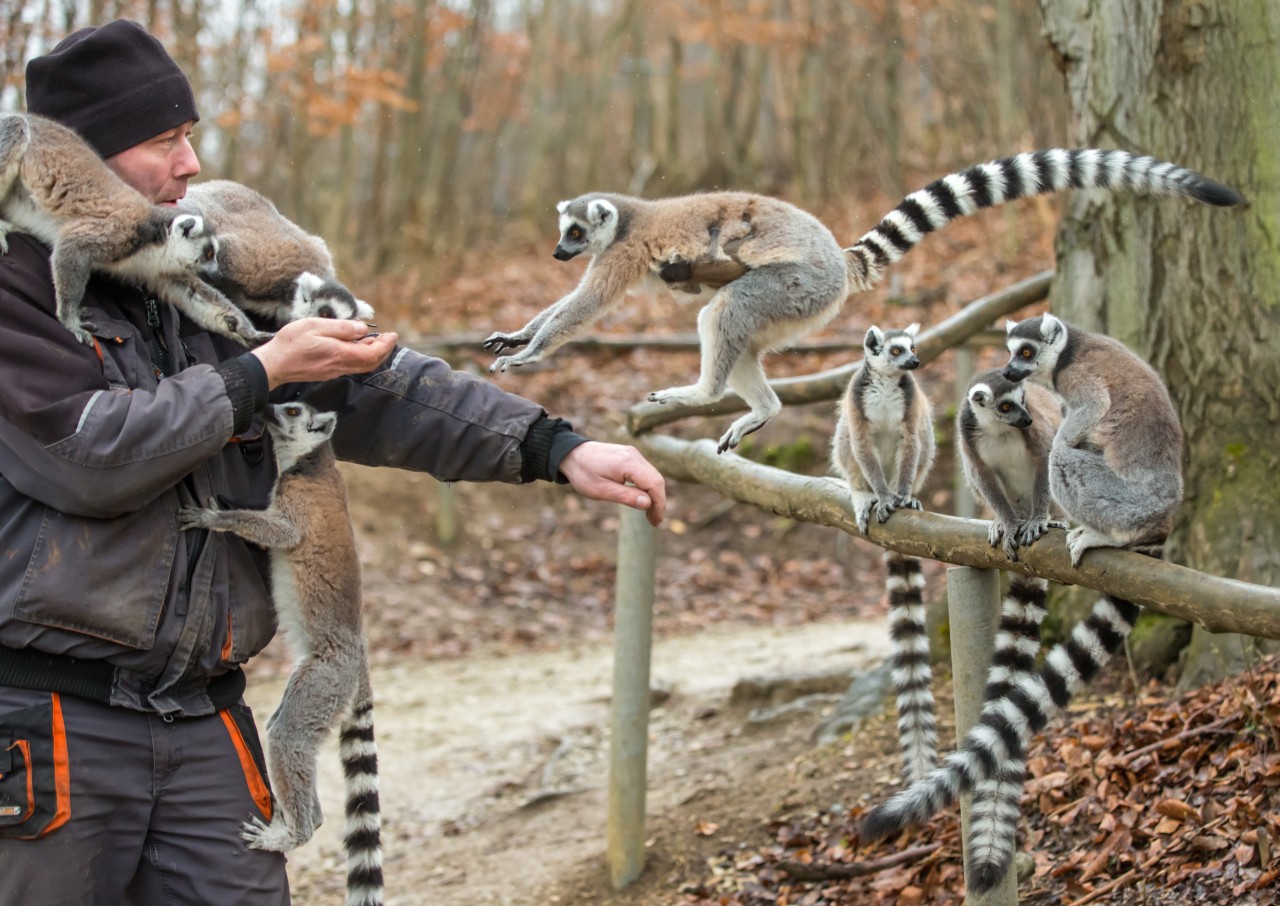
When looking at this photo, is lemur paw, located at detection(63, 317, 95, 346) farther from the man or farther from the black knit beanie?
the black knit beanie

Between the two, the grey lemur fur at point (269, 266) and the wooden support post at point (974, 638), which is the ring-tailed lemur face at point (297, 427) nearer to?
the grey lemur fur at point (269, 266)

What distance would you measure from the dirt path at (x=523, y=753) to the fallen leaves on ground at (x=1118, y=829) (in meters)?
1.10

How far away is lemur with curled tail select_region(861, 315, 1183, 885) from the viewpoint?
2.80m

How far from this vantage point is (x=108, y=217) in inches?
117

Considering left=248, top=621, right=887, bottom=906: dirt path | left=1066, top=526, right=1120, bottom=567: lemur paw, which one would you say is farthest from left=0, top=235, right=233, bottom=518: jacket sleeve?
left=248, top=621, right=887, bottom=906: dirt path

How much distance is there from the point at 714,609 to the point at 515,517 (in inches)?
110

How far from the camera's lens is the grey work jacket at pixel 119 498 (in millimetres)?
2322

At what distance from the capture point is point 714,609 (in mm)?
10414

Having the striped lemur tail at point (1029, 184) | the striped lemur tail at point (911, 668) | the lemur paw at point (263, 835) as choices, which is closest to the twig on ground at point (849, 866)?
the striped lemur tail at point (911, 668)

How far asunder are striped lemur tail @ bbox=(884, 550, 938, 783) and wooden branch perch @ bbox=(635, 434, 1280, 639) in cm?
56

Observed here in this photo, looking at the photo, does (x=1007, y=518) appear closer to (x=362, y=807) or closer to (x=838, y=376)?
(x=838, y=376)

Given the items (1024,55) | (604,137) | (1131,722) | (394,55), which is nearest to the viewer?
(1131,722)

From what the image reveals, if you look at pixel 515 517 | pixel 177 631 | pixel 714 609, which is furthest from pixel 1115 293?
pixel 515 517

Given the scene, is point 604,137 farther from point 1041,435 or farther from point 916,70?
point 1041,435
